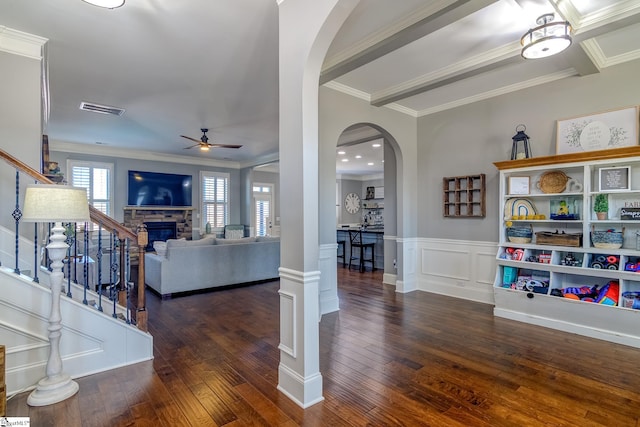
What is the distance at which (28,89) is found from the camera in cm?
306

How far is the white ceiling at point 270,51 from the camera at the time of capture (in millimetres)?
2656

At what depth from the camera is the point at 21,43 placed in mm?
3020

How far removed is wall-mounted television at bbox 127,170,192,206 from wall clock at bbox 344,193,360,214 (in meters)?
6.50

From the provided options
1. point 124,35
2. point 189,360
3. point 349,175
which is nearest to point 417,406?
point 189,360

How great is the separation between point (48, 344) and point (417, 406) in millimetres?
2772

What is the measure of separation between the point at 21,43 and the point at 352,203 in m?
11.6

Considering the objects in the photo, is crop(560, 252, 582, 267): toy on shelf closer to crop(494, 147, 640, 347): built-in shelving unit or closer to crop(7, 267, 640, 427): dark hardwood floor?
crop(494, 147, 640, 347): built-in shelving unit

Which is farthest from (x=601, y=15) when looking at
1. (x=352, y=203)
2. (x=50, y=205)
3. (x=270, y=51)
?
(x=352, y=203)

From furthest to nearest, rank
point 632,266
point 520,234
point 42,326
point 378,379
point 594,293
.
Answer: point 520,234 < point 594,293 < point 632,266 < point 378,379 < point 42,326

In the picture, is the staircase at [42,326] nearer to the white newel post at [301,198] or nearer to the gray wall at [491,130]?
the white newel post at [301,198]

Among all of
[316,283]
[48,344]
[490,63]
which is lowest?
[48,344]

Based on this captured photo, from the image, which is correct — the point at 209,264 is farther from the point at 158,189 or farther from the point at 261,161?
the point at 261,161

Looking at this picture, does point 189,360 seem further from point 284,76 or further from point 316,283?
point 284,76

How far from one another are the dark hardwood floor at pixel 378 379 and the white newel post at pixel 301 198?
251mm
